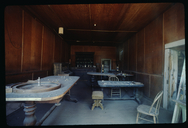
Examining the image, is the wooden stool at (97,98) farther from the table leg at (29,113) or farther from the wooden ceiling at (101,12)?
the wooden ceiling at (101,12)

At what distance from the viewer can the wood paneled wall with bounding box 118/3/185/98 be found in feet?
9.50

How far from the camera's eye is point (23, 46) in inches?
132

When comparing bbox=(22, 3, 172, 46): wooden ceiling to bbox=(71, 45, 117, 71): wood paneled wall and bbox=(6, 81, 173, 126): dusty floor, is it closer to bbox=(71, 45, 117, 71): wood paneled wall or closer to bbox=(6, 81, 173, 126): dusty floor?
bbox=(6, 81, 173, 126): dusty floor

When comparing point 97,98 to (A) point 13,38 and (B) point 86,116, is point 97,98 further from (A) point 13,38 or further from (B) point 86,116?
(A) point 13,38

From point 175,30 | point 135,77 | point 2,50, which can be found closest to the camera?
point 2,50

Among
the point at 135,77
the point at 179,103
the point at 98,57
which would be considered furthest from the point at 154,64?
the point at 98,57

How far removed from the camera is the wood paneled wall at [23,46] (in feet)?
9.09

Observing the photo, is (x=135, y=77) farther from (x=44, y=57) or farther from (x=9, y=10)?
(x=9, y=10)

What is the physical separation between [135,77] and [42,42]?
5.65 metres

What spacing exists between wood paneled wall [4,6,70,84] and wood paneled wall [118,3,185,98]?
16.7ft

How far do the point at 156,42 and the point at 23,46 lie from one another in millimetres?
5201

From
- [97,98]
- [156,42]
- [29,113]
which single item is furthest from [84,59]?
[29,113]

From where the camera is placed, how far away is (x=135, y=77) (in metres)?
5.77

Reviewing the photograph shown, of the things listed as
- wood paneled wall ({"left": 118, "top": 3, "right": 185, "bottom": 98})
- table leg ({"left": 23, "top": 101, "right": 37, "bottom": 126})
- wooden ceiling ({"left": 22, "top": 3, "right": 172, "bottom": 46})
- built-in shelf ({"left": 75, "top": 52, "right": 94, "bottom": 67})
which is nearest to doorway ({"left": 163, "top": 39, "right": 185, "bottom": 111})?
wood paneled wall ({"left": 118, "top": 3, "right": 185, "bottom": 98})
